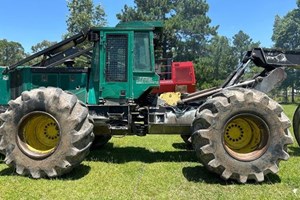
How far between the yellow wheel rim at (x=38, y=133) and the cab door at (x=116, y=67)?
127 centimetres

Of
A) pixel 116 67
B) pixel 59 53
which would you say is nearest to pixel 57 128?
pixel 116 67

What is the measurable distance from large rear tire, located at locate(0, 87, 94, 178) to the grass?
10.1 inches

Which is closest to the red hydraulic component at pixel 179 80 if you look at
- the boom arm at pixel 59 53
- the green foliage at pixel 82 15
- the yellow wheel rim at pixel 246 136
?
the boom arm at pixel 59 53

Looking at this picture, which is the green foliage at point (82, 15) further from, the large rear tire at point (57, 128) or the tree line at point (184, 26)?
the large rear tire at point (57, 128)

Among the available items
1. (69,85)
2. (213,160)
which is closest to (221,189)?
(213,160)

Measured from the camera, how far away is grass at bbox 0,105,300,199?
17.5ft

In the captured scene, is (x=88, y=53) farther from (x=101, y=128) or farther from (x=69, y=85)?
(x=101, y=128)

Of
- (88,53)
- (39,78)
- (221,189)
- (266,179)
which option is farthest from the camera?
(88,53)

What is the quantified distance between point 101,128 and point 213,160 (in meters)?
2.71

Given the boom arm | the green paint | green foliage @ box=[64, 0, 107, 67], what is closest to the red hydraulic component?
the boom arm

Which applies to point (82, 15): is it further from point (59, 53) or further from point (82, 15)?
point (59, 53)

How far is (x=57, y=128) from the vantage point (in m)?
6.59

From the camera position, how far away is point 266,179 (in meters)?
6.09

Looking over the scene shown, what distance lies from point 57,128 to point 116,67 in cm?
180
